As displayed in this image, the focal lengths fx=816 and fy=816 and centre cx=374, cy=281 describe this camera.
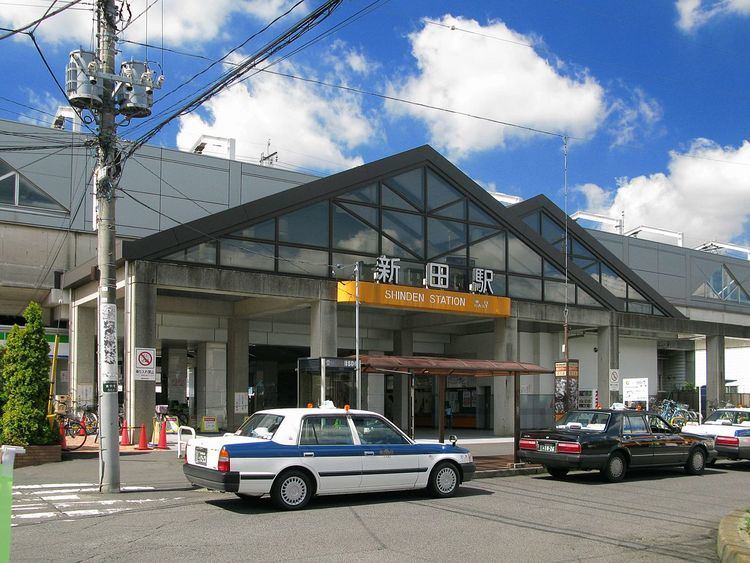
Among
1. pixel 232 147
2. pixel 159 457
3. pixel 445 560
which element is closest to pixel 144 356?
pixel 159 457

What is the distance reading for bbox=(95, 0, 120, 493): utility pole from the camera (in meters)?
15.0

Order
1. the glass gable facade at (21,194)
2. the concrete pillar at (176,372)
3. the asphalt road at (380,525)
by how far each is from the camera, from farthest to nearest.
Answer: the concrete pillar at (176,372) < the glass gable facade at (21,194) < the asphalt road at (380,525)

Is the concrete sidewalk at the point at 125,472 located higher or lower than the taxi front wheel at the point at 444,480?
lower

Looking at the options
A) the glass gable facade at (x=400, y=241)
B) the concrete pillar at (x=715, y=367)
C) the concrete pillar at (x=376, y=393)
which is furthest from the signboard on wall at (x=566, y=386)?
the concrete pillar at (x=715, y=367)

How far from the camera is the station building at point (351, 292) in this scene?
2452cm

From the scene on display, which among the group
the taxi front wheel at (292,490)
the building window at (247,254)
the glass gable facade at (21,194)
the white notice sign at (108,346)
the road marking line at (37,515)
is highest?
the glass gable facade at (21,194)

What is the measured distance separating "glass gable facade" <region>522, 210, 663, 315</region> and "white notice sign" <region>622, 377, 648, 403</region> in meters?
5.48

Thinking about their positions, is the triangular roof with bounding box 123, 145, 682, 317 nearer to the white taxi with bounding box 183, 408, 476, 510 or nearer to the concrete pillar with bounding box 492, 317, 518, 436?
the concrete pillar with bounding box 492, 317, 518, 436

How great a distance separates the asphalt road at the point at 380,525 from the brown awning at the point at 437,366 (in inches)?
141

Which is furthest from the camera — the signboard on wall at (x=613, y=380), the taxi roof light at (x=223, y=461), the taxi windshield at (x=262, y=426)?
the signboard on wall at (x=613, y=380)

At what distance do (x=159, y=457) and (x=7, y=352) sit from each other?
4.47 m

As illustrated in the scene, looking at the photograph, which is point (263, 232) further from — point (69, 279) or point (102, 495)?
point (102, 495)

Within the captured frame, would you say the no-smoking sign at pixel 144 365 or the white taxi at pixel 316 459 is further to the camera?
the no-smoking sign at pixel 144 365

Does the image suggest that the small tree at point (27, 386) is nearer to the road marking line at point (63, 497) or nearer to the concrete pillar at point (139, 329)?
the concrete pillar at point (139, 329)
